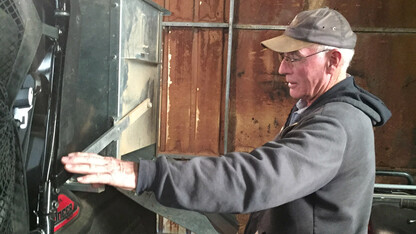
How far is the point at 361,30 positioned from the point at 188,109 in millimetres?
1934

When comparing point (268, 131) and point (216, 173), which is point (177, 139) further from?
point (216, 173)

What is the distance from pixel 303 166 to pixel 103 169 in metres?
0.62

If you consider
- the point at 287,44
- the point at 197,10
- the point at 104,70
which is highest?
the point at 197,10

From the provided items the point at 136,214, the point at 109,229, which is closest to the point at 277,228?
the point at 109,229

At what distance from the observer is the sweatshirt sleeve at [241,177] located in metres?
1.09

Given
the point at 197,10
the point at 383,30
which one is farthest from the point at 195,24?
the point at 383,30

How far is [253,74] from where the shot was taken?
377cm

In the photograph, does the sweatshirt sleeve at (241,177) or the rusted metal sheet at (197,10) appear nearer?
the sweatshirt sleeve at (241,177)

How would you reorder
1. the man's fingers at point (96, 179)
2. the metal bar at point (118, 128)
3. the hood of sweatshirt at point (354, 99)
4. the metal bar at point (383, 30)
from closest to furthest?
the man's fingers at point (96, 179) < the hood of sweatshirt at point (354, 99) < the metal bar at point (118, 128) < the metal bar at point (383, 30)

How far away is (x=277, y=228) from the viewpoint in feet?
4.75

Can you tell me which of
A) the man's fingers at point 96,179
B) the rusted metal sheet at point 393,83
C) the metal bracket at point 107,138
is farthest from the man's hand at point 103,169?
the rusted metal sheet at point 393,83

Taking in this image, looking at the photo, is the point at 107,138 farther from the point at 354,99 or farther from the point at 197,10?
the point at 197,10

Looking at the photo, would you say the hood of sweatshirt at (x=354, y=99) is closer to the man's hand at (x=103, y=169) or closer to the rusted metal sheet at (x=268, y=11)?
the man's hand at (x=103, y=169)

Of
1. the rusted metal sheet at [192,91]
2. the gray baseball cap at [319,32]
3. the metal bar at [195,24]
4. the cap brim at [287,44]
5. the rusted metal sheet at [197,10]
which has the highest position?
the rusted metal sheet at [197,10]
